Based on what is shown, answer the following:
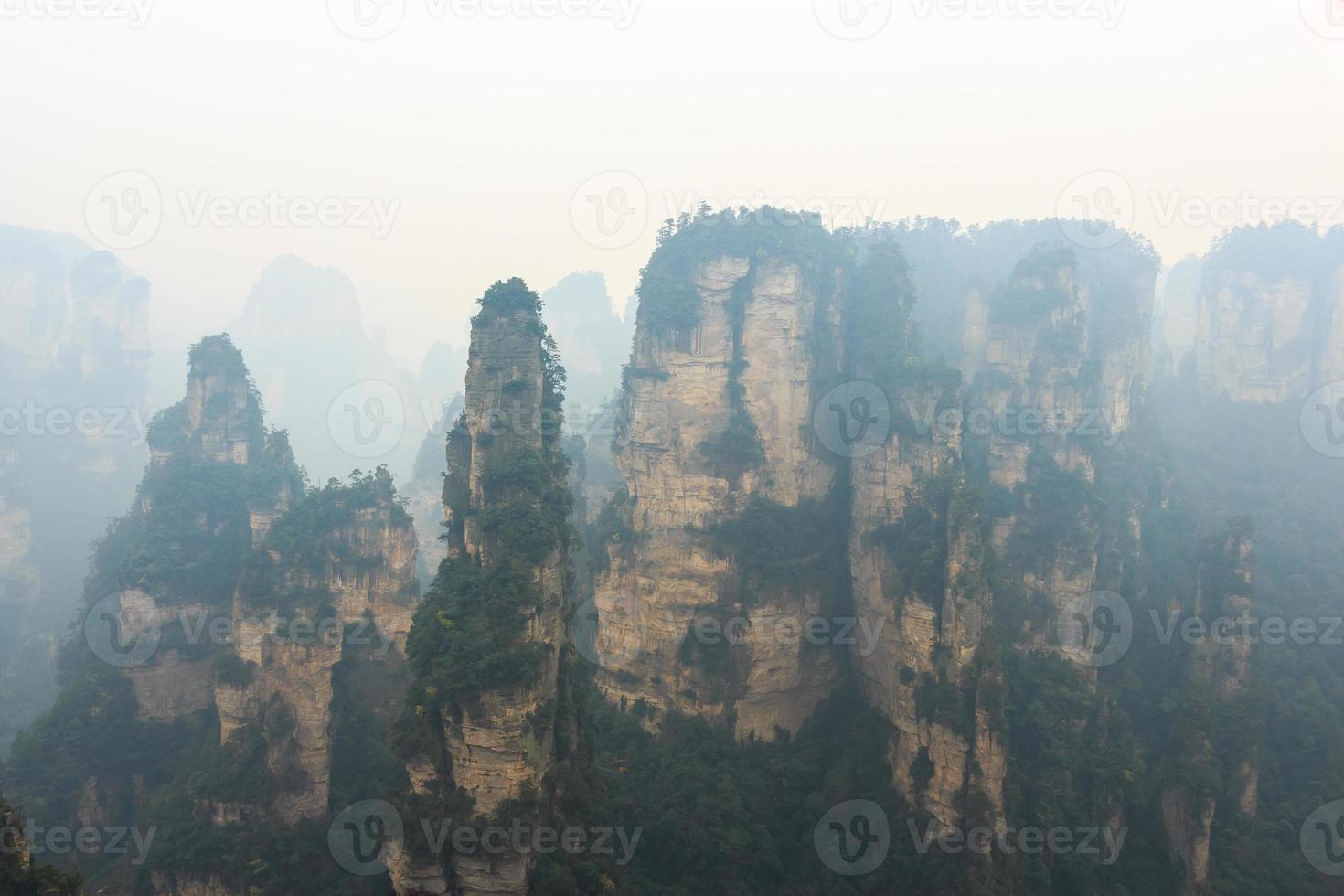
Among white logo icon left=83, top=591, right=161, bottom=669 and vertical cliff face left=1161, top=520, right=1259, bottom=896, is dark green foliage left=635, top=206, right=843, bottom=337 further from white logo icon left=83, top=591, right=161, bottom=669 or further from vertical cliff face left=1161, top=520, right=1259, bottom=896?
white logo icon left=83, top=591, right=161, bottom=669

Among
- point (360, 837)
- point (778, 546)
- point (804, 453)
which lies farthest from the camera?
point (804, 453)

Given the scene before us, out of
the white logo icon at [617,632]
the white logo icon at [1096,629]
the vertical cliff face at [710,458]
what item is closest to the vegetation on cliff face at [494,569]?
the vertical cliff face at [710,458]

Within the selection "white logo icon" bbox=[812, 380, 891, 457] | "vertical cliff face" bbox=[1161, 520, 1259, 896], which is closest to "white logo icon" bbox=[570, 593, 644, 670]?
"white logo icon" bbox=[812, 380, 891, 457]

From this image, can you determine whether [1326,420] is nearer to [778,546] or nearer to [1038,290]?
A: [1038,290]

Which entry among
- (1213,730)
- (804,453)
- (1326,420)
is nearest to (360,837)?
(804,453)

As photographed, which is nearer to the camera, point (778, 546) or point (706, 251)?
point (778, 546)

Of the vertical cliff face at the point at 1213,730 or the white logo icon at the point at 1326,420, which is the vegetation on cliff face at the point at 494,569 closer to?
the vertical cliff face at the point at 1213,730

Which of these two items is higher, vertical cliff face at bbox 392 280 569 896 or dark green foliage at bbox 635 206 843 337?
dark green foliage at bbox 635 206 843 337
